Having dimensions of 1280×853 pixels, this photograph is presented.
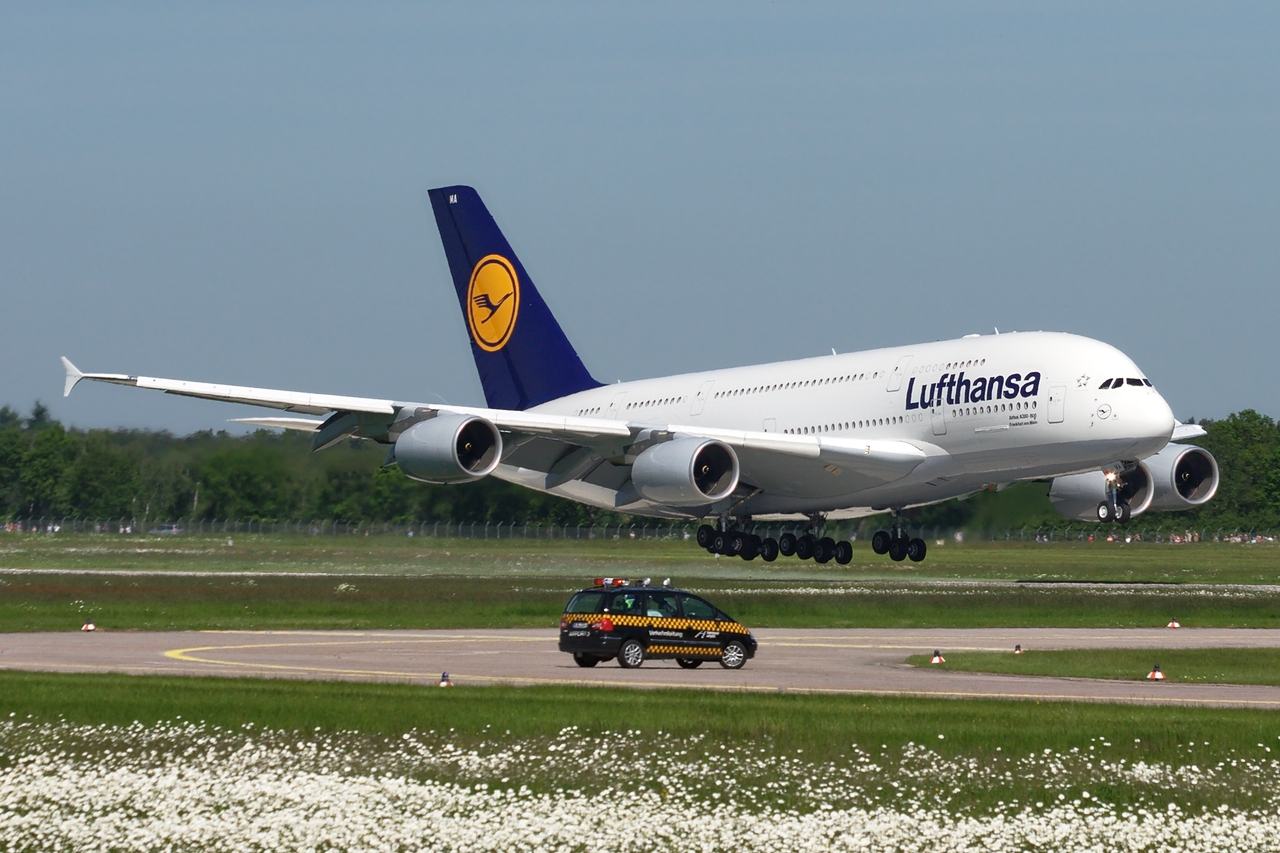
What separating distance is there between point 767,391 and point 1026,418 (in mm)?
9740

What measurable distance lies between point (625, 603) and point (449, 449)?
1091cm

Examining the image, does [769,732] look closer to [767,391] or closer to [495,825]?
[495,825]

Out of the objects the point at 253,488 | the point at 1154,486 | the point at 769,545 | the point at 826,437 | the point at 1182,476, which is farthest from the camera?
the point at 253,488

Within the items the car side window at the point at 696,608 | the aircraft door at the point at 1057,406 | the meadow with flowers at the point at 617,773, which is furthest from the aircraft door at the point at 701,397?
the meadow with flowers at the point at 617,773

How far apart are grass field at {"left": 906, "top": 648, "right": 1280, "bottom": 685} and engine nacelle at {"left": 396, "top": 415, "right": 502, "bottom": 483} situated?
13571 mm

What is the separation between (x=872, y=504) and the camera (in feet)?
161

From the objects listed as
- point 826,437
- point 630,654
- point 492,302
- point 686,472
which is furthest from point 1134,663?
point 492,302

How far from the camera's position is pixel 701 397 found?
5297 cm

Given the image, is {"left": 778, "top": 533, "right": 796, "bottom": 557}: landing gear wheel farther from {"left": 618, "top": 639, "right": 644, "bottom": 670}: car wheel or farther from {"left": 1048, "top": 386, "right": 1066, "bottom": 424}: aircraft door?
{"left": 618, "top": 639, "right": 644, "bottom": 670}: car wheel

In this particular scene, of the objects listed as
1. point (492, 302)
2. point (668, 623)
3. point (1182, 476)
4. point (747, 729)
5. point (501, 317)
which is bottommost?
point (747, 729)

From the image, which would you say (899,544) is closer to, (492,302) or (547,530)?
(492,302)

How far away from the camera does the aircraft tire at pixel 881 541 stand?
171 ft

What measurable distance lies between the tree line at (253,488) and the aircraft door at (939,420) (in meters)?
6.79

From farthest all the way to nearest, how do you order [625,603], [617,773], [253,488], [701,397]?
1. [253,488]
2. [701,397]
3. [625,603]
4. [617,773]
